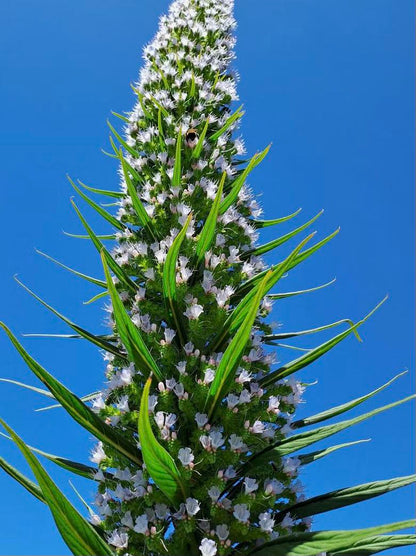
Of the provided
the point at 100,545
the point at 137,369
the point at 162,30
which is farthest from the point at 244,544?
the point at 162,30

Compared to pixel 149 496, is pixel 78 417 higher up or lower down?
higher up

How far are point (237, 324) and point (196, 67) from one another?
14.2 feet

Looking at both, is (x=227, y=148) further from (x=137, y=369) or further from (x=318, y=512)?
(x=318, y=512)

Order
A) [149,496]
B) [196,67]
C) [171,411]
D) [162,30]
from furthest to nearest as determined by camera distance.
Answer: [162,30] < [196,67] < [171,411] < [149,496]

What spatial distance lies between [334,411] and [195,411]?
1.24m

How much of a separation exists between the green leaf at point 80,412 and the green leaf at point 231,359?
0.63 meters

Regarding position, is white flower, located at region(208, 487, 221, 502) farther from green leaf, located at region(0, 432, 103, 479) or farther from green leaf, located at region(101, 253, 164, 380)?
green leaf, located at region(0, 432, 103, 479)

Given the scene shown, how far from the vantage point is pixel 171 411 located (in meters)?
3.33

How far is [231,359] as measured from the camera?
9.94ft

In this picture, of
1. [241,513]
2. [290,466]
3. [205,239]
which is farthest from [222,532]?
[205,239]

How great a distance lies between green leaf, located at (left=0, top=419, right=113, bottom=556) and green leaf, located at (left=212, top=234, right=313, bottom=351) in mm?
1512

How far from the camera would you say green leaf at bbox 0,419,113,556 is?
8.01ft

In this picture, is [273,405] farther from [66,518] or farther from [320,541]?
[66,518]

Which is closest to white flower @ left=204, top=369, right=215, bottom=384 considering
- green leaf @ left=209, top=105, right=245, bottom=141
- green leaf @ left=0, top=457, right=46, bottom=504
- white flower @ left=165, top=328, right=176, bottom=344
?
white flower @ left=165, top=328, right=176, bottom=344
